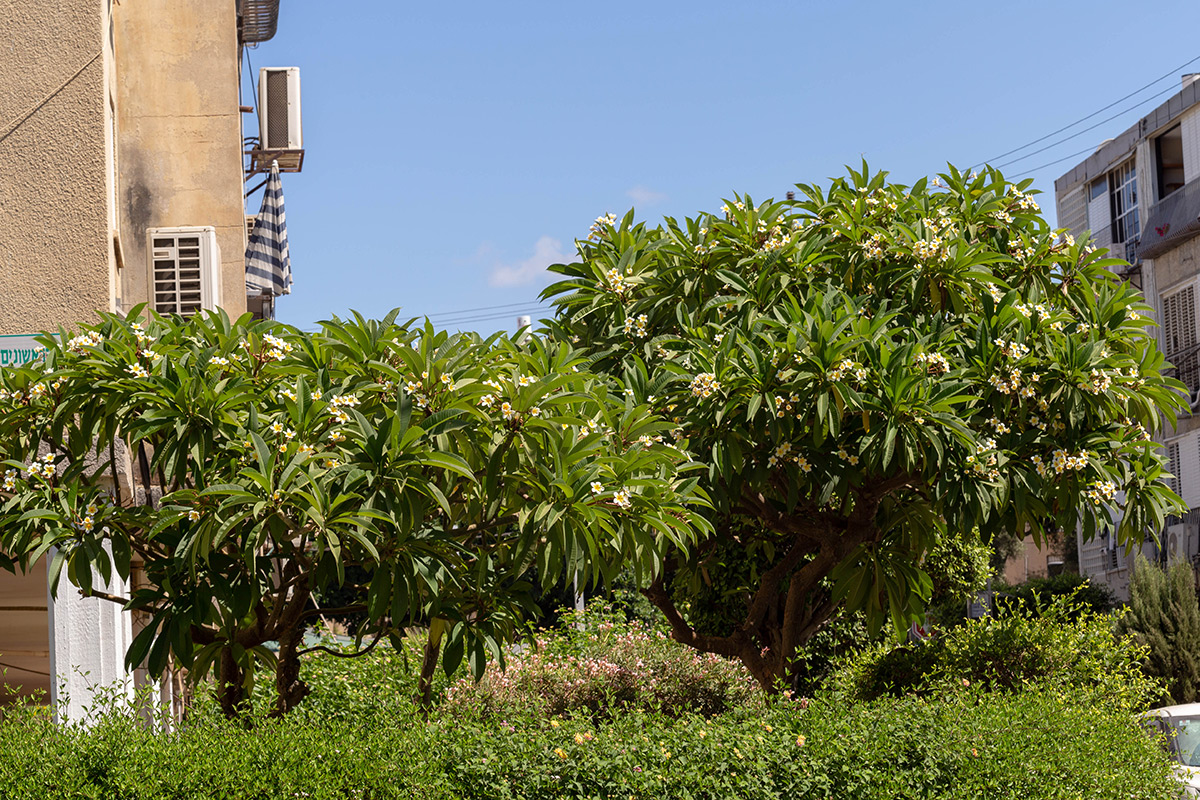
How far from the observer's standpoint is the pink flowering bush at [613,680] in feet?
35.2

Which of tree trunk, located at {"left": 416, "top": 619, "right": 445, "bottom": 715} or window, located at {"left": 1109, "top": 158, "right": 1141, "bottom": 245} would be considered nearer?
tree trunk, located at {"left": 416, "top": 619, "right": 445, "bottom": 715}

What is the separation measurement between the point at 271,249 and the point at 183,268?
4.53 m

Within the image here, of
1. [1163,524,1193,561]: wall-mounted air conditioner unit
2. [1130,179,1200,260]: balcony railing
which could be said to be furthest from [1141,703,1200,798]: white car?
[1130,179,1200,260]: balcony railing

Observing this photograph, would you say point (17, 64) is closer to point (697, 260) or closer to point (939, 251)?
point (697, 260)

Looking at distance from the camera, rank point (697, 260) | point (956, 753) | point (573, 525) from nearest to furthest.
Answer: point (573, 525) < point (956, 753) < point (697, 260)

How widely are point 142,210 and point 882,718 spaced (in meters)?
10.5

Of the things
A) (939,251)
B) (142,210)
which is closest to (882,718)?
(939,251)

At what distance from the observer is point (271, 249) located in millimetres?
17500

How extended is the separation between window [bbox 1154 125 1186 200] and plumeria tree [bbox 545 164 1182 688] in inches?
731

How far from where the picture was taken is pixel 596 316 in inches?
358

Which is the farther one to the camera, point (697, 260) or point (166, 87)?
point (166, 87)

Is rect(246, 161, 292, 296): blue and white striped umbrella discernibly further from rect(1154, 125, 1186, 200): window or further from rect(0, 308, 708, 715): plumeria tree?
rect(1154, 125, 1186, 200): window

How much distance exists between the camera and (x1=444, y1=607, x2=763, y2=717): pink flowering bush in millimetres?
10734

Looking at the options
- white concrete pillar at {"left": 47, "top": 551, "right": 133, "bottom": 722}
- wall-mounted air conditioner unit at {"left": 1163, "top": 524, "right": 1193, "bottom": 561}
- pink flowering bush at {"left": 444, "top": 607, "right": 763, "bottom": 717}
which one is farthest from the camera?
wall-mounted air conditioner unit at {"left": 1163, "top": 524, "right": 1193, "bottom": 561}
